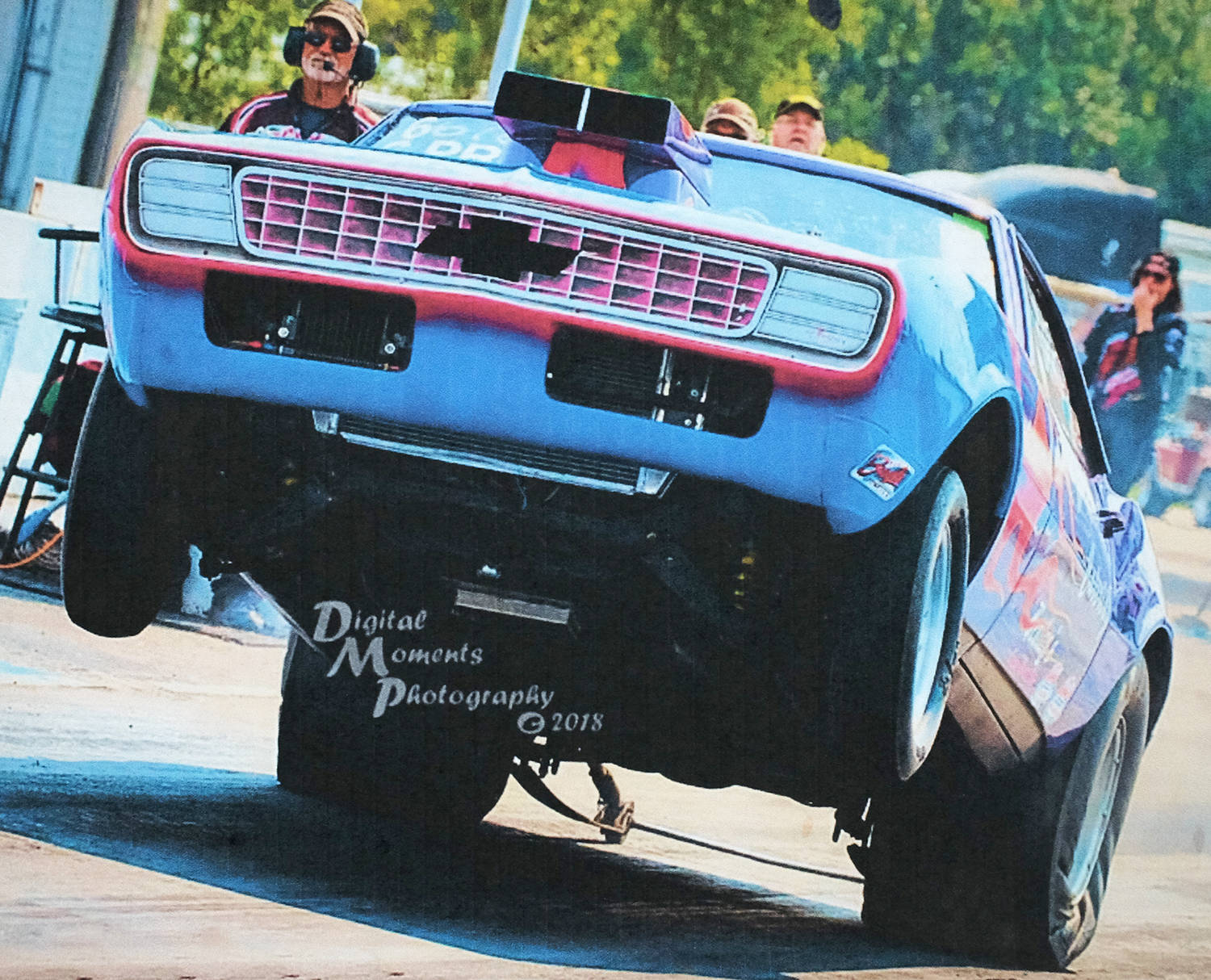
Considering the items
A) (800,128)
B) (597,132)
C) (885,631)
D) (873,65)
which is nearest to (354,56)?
(800,128)

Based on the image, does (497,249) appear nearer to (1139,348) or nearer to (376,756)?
(376,756)

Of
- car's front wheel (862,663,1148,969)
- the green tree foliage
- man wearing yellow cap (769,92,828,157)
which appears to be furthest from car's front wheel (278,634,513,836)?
the green tree foliage

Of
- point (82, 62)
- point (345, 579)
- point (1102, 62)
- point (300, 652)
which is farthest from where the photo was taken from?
point (1102, 62)

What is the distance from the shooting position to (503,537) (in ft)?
11.6

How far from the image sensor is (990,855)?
14.4 ft

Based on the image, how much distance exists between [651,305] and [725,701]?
32.6 inches

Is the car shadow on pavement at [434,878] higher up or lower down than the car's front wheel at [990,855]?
lower down

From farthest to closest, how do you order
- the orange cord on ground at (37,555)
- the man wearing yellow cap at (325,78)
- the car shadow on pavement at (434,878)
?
the orange cord on ground at (37,555)
the man wearing yellow cap at (325,78)
the car shadow on pavement at (434,878)

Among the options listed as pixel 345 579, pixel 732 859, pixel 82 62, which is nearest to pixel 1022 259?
pixel 345 579

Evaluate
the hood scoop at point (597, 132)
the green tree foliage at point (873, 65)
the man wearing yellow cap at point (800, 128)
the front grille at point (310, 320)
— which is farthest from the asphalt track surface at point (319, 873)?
the green tree foliage at point (873, 65)

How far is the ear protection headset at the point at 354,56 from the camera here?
Answer: 229 inches

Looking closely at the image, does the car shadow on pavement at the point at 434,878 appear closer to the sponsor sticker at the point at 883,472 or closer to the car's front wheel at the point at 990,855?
the car's front wheel at the point at 990,855

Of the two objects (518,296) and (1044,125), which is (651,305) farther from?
(1044,125)

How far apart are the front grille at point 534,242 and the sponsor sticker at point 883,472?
30 cm
